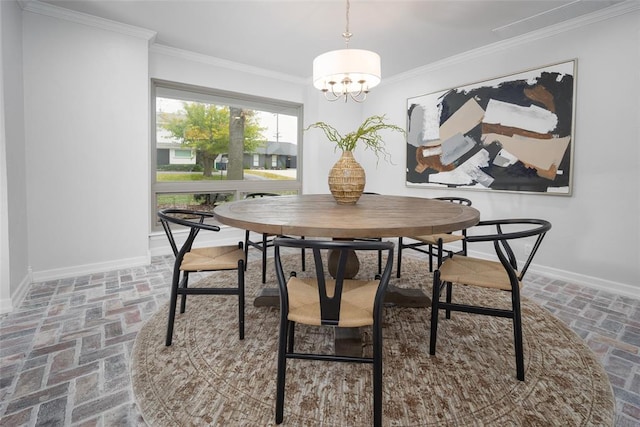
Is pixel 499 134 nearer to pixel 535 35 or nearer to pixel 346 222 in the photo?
pixel 535 35

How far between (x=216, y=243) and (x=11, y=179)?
2.33 metres

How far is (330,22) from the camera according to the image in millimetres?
3191

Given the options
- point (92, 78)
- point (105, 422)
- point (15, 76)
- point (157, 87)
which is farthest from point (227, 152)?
point (105, 422)

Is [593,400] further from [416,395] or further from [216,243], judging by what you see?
[216,243]

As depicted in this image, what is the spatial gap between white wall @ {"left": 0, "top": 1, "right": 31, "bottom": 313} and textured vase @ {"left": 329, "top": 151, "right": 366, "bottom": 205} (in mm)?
2382

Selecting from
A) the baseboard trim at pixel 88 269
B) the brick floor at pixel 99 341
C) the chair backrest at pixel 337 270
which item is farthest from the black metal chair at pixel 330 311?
the baseboard trim at pixel 88 269

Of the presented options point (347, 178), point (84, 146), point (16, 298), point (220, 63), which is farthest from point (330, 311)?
point (220, 63)

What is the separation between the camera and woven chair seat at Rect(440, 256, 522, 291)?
1.68m

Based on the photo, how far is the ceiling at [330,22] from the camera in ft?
9.40

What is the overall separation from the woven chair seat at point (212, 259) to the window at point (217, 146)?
2.38 metres

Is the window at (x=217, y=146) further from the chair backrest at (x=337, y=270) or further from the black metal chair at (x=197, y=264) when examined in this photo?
the chair backrest at (x=337, y=270)

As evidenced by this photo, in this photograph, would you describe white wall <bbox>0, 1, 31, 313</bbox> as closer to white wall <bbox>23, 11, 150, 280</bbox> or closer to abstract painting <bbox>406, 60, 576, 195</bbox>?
white wall <bbox>23, 11, 150, 280</bbox>

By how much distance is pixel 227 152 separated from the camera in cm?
471

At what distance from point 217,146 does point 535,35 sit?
4.00 metres
